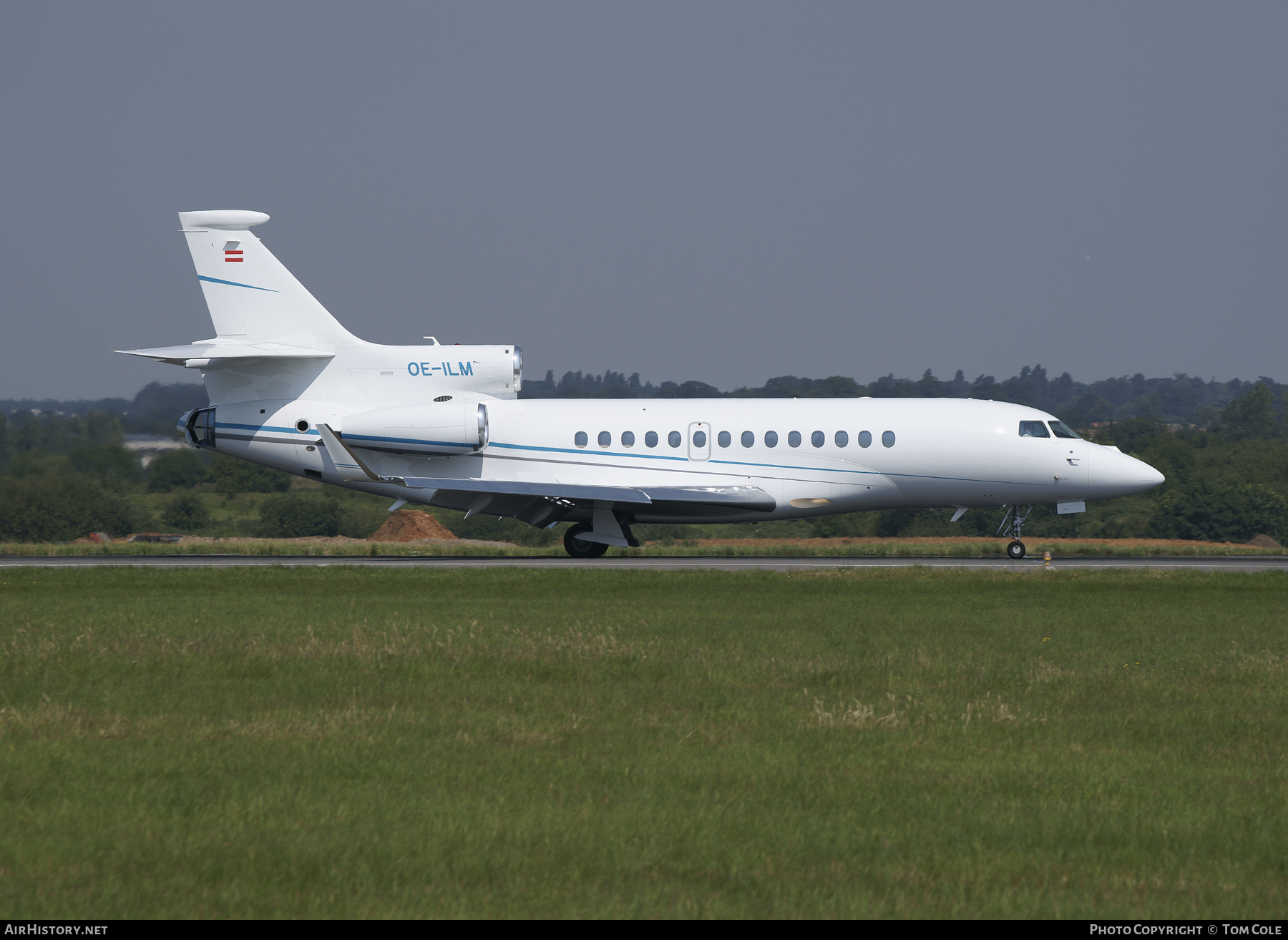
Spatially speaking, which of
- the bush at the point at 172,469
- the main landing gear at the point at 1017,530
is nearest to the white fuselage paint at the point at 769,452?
the main landing gear at the point at 1017,530

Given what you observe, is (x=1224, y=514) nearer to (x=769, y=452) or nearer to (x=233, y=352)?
(x=769, y=452)

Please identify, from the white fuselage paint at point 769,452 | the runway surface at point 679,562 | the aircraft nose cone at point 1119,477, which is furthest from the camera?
the white fuselage paint at point 769,452

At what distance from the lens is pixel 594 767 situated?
8.84 metres

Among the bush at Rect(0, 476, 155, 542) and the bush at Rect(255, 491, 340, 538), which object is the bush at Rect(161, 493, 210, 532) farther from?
the bush at Rect(0, 476, 155, 542)

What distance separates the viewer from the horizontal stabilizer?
2895cm

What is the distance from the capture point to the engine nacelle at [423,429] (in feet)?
96.8

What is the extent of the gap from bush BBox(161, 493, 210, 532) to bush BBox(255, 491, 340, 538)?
9.48 feet

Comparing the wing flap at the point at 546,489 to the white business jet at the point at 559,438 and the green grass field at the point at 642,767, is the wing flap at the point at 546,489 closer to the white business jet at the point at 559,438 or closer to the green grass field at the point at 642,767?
the white business jet at the point at 559,438

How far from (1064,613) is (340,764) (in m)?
12.6

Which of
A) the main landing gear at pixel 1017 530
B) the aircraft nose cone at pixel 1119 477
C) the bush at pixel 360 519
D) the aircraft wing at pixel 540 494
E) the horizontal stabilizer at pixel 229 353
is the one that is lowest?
the bush at pixel 360 519

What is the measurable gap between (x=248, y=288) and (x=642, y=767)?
80.7ft

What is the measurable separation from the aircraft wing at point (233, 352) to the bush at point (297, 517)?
85.6ft

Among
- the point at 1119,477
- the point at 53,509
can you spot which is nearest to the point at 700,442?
the point at 1119,477
